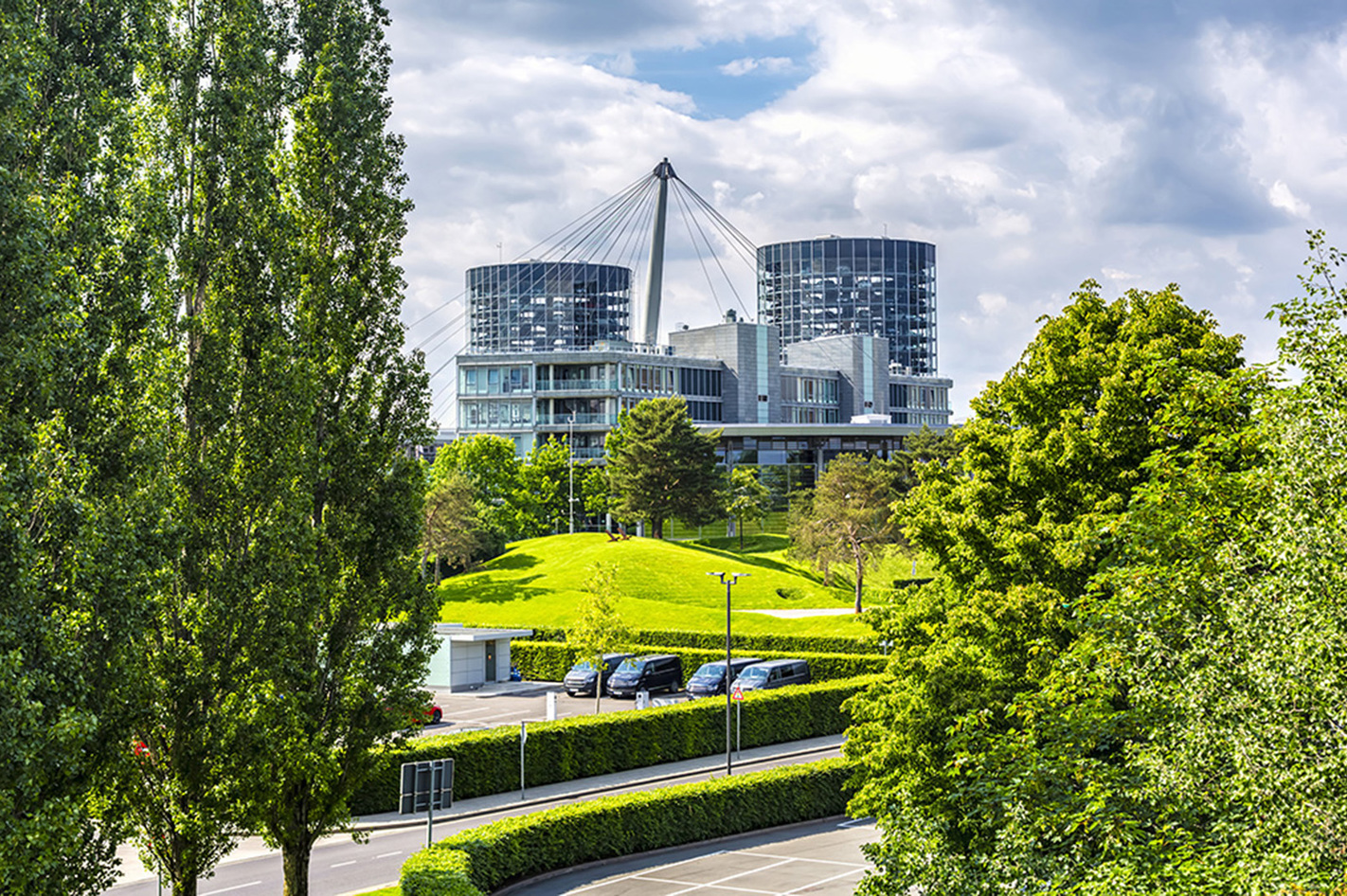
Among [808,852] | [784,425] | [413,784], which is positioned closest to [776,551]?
[784,425]

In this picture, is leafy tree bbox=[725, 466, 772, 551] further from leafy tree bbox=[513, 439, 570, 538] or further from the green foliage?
the green foliage

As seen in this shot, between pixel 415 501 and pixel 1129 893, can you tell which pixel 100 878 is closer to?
pixel 415 501

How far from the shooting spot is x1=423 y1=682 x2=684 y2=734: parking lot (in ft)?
154

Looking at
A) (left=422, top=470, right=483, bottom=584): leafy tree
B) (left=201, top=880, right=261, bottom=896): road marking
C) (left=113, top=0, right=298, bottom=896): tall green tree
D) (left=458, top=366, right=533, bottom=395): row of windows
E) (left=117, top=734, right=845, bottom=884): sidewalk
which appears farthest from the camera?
(left=458, top=366, right=533, bottom=395): row of windows

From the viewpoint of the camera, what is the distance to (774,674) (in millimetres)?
50562

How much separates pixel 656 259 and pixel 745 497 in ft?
91.1

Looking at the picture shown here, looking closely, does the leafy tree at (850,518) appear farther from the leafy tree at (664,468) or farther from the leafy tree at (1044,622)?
the leafy tree at (1044,622)

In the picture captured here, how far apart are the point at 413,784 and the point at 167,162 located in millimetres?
13471

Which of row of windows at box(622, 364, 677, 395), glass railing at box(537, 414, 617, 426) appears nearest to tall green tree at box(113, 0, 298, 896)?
glass railing at box(537, 414, 617, 426)

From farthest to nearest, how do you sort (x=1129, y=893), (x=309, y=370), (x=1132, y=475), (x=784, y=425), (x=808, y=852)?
(x=784, y=425) → (x=808, y=852) → (x=1132, y=475) → (x=309, y=370) → (x=1129, y=893)

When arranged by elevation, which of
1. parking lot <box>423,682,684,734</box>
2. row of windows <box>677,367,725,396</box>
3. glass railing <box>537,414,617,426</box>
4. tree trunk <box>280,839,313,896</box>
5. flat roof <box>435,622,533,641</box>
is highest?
row of windows <box>677,367,725,396</box>

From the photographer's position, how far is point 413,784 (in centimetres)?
2453

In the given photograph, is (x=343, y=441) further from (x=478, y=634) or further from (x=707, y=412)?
(x=707, y=412)

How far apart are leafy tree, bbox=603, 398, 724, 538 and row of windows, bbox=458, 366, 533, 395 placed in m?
29.8
